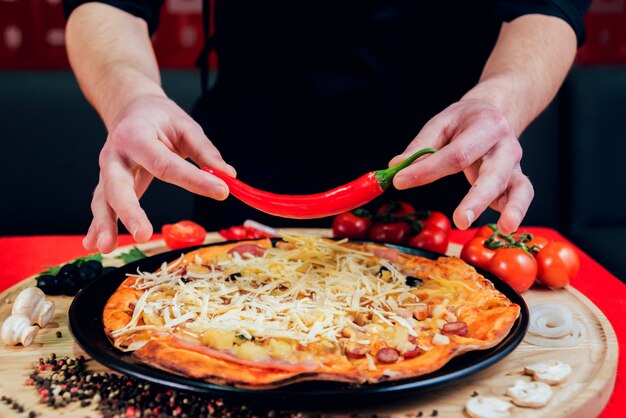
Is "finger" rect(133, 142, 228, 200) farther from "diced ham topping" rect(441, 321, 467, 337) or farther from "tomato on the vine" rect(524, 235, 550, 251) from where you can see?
"tomato on the vine" rect(524, 235, 550, 251)

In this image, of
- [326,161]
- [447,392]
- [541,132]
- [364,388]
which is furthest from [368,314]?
[541,132]

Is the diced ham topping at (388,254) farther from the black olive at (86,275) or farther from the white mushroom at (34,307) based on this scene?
the white mushroom at (34,307)

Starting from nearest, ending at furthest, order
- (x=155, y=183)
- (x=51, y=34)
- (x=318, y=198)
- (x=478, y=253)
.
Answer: (x=318, y=198) → (x=478, y=253) → (x=155, y=183) → (x=51, y=34)

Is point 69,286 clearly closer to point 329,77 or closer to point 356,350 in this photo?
point 356,350

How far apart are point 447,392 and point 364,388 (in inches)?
11.0

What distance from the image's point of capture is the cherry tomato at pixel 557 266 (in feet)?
7.54

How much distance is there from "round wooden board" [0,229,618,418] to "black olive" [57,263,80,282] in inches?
6.2

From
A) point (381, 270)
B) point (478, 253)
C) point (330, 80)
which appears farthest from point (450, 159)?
point (330, 80)

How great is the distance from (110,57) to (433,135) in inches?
50.5

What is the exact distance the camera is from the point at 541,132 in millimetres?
4941

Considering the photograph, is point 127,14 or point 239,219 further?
point 239,219

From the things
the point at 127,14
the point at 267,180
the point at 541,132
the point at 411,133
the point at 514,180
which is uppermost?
the point at 127,14

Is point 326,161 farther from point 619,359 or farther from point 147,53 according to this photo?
point 619,359

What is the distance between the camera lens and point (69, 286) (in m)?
2.22
